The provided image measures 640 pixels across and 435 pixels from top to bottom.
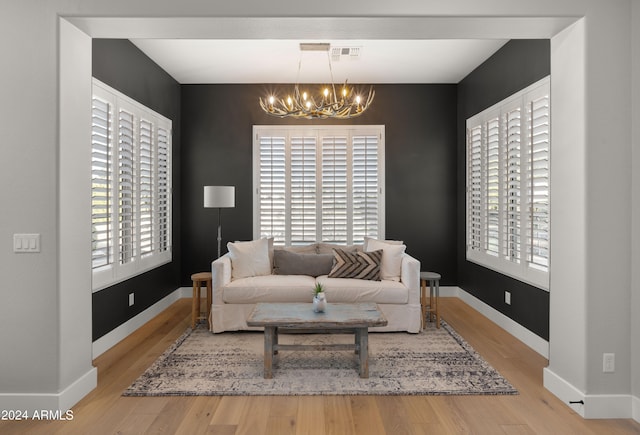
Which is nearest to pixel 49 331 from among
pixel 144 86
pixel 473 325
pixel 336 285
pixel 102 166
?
pixel 102 166

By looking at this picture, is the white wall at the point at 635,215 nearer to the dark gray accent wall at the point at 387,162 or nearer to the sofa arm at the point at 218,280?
the sofa arm at the point at 218,280

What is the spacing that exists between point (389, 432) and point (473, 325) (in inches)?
108

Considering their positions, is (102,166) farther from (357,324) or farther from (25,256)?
(357,324)

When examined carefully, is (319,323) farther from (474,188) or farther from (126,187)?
(474,188)

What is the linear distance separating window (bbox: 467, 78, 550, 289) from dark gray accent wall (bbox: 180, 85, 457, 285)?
0.61 metres

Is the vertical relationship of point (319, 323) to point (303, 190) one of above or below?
below

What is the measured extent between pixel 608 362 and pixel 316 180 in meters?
4.32

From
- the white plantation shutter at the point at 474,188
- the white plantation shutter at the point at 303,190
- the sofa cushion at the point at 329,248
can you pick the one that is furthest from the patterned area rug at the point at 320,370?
the white plantation shutter at the point at 303,190

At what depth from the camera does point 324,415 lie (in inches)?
117

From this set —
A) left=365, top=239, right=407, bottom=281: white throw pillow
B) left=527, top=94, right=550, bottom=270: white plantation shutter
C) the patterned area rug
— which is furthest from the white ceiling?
the patterned area rug

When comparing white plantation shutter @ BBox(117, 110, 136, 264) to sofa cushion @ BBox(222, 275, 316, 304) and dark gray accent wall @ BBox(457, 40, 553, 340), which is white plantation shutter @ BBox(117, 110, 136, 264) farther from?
dark gray accent wall @ BBox(457, 40, 553, 340)

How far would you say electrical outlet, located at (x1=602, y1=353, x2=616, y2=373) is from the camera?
118 inches

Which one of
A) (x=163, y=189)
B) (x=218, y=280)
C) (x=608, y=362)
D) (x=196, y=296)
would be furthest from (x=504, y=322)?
(x=163, y=189)

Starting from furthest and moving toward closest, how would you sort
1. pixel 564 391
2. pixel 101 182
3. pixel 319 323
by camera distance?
pixel 101 182 < pixel 319 323 < pixel 564 391
